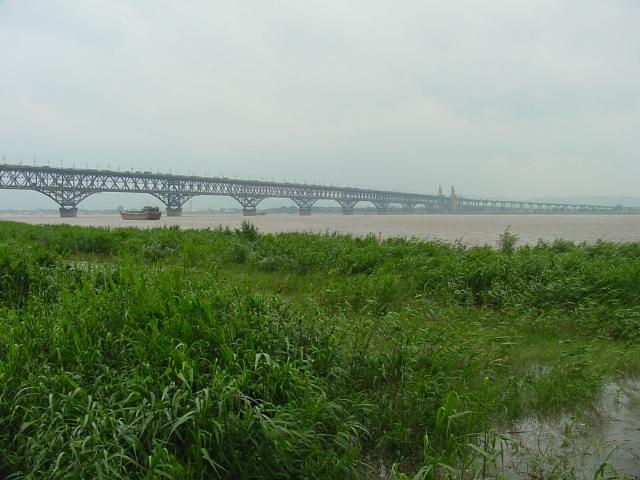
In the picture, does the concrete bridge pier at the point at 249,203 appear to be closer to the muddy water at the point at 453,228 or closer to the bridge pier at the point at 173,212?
the bridge pier at the point at 173,212

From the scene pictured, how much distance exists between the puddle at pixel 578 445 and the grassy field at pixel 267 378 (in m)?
0.17

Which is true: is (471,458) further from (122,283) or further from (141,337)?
(122,283)

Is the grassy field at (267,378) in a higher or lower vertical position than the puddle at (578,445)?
higher

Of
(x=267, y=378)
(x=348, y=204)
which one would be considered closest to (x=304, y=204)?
(x=348, y=204)

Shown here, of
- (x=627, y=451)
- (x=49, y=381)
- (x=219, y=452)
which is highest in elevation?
(x=49, y=381)

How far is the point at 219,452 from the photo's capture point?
114 inches

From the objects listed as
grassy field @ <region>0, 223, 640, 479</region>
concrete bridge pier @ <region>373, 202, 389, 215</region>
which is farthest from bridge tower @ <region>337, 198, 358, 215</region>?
grassy field @ <region>0, 223, 640, 479</region>

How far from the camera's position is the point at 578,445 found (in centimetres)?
365

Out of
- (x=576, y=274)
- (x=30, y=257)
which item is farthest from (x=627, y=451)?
(x=30, y=257)

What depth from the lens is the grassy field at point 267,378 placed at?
9.57 feet

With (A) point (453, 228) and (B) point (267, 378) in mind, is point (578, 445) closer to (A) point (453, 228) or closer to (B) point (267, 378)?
(B) point (267, 378)

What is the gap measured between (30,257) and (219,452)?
721cm

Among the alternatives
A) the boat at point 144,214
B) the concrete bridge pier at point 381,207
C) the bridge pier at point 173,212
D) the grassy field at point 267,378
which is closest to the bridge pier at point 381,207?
the concrete bridge pier at point 381,207

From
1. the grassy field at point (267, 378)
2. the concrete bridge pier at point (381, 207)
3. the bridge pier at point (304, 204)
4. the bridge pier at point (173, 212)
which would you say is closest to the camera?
the grassy field at point (267, 378)
